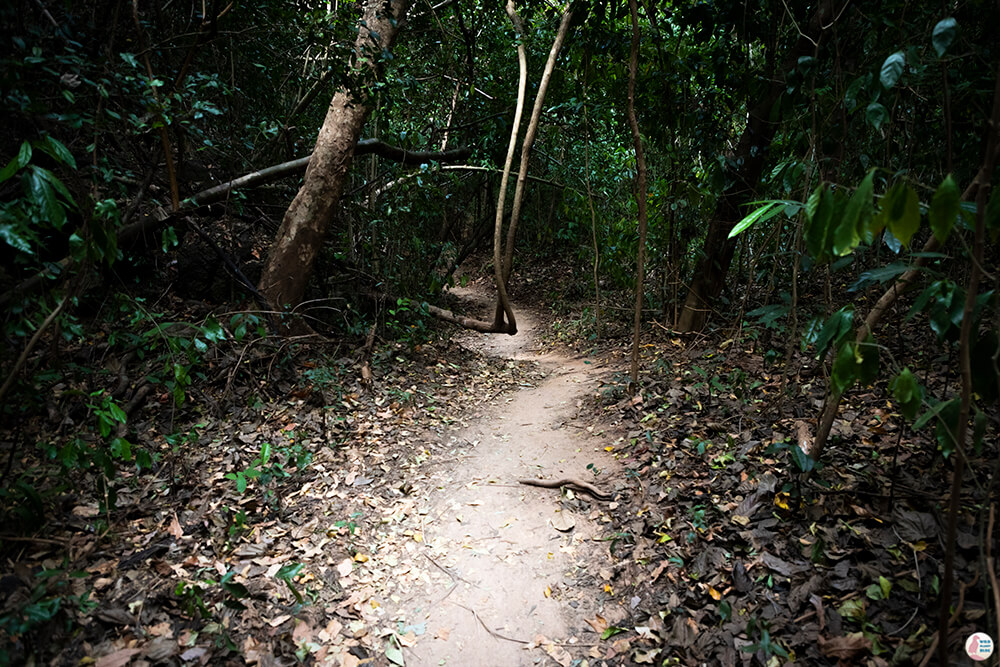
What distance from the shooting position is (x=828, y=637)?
→ 8.07 ft

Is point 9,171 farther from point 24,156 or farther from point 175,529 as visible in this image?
point 175,529

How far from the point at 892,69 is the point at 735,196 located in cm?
413

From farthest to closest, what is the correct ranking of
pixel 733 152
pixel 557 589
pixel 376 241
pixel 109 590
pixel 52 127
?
1. pixel 376 241
2. pixel 733 152
3. pixel 52 127
4. pixel 557 589
5. pixel 109 590

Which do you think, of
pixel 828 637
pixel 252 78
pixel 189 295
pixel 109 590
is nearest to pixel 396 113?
pixel 252 78

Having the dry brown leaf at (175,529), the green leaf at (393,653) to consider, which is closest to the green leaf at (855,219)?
the green leaf at (393,653)

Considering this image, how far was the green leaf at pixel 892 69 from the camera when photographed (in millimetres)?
2010

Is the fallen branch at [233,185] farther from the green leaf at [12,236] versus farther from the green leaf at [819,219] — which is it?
the green leaf at [819,219]

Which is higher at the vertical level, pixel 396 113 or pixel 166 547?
pixel 396 113

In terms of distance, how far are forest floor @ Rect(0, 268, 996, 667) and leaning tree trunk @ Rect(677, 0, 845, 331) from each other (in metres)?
1.45

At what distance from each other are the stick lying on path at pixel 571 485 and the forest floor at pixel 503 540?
48mm

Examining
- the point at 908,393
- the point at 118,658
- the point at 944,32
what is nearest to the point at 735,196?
the point at 944,32

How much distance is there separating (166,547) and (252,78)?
20.3 ft

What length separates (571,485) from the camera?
171 inches

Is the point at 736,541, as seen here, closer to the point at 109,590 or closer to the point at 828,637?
the point at 828,637
